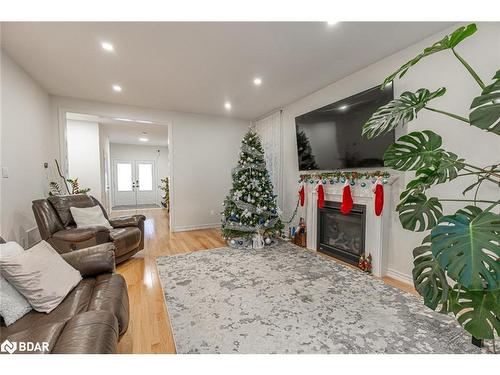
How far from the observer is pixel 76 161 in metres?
5.75

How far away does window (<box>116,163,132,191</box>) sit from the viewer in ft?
30.5

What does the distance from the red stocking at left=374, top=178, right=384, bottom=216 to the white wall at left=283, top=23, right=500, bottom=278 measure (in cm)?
18

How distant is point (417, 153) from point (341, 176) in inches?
68.6

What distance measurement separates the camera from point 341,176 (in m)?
3.22

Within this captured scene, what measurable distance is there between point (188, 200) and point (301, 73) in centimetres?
352

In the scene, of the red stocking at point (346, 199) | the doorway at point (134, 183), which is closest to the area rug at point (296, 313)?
the red stocking at point (346, 199)

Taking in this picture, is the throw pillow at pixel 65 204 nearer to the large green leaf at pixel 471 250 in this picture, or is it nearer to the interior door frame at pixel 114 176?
the large green leaf at pixel 471 250

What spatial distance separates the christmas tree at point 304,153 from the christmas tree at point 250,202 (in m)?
0.69
